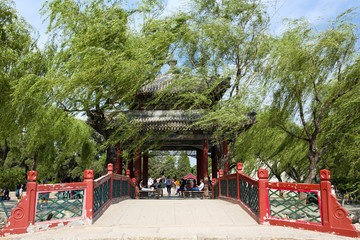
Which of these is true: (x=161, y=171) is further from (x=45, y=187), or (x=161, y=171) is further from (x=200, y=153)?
(x=45, y=187)

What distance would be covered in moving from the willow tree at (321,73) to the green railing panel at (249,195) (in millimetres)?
4438

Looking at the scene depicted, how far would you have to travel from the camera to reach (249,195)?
712 centimetres

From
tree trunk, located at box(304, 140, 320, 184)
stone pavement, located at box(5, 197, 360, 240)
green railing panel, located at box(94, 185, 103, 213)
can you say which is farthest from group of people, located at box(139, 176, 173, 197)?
green railing panel, located at box(94, 185, 103, 213)

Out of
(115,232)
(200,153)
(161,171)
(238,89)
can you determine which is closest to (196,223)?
(115,232)

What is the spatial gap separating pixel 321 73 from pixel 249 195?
5602 mm

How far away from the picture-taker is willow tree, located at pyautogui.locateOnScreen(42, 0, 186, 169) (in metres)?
8.77

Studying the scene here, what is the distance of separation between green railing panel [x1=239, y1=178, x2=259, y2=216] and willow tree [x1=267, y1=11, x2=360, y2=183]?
4.44 metres

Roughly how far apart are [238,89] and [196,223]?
6258 mm

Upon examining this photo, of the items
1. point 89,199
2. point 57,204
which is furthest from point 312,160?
point 57,204

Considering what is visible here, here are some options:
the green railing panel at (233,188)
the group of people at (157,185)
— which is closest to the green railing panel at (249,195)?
the green railing panel at (233,188)

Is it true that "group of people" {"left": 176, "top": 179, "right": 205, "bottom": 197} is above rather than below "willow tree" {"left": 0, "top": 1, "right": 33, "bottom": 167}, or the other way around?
below

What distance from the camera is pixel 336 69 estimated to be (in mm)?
10203

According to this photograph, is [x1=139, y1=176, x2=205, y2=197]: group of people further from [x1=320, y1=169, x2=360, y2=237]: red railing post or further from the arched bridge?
[x1=320, y1=169, x2=360, y2=237]: red railing post

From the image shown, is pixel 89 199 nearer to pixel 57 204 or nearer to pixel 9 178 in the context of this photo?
pixel 57 204
